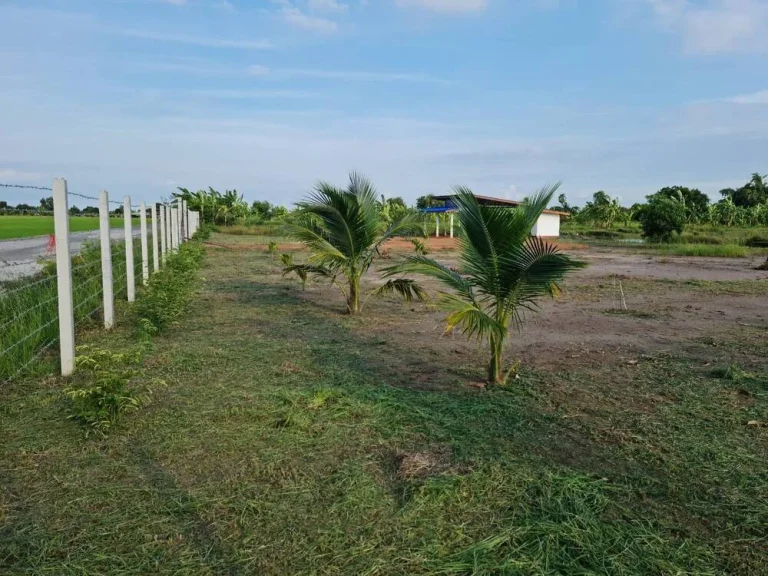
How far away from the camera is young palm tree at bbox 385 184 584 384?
530 cm

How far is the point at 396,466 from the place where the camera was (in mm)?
3969

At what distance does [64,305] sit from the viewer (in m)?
5.78

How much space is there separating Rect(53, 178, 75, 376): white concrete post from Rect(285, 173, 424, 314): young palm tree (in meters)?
4.08

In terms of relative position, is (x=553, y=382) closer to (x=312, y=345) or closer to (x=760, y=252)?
(x=312, y=345)

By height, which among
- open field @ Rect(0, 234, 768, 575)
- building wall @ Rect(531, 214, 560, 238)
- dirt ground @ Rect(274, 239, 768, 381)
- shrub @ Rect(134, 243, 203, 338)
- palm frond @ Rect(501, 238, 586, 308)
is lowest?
open field @ Rect(0, 234, 768, 575)

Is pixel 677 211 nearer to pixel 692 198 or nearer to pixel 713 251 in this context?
pixel 713 251

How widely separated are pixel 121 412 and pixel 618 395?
4.27 meters

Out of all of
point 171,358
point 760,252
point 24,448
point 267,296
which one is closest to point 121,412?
point 24,448

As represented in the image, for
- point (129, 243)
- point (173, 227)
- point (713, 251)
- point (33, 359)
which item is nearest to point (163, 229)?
point (173, 227)

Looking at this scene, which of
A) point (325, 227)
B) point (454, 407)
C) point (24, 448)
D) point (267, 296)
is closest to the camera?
point (24, 448)

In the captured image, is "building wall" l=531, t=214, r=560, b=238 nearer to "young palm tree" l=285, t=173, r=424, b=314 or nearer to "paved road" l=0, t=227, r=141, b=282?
"paved road" l=0, t=227, r=141, b=282

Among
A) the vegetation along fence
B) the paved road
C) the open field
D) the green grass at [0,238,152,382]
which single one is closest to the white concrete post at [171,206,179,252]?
the paved road

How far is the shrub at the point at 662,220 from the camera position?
37.8 meters

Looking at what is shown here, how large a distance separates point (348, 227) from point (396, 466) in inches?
236
